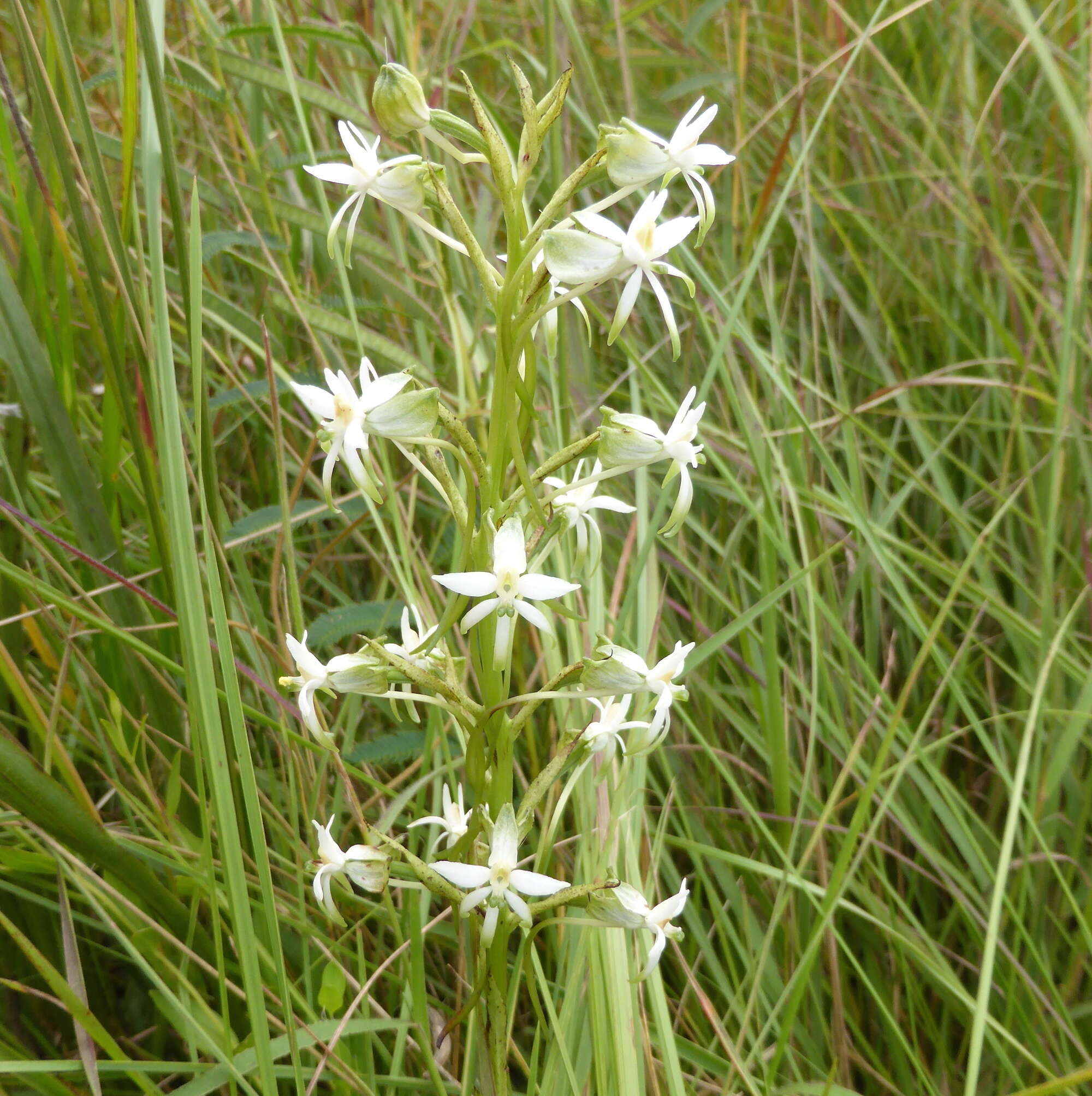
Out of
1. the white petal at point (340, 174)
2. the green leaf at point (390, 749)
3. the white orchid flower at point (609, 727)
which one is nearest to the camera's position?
the white petal at point (340, 174)

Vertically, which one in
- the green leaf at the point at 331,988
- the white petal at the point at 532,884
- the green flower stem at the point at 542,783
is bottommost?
the green leaf at the point at 331,988

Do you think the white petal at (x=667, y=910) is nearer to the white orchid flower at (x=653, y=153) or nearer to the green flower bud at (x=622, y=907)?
the green flower bud at (x=622, y=907)

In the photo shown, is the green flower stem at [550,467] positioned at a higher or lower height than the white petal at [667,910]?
higher

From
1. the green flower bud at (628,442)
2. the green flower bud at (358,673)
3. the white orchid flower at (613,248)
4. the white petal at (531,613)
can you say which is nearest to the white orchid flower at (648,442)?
the green flower bud at (628,442)

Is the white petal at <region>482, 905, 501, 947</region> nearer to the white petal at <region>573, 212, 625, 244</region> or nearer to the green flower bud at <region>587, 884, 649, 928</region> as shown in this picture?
the green flower bud at <region>587, 884, 649, 928</region>

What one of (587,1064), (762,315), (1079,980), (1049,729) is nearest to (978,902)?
(1079,980)

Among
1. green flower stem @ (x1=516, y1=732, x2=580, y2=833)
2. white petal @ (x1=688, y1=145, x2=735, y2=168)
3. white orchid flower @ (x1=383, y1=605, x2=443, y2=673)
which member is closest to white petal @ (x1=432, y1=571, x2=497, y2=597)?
white orchid flower @ (x1=383, y1=605, x2=443, y2=673)

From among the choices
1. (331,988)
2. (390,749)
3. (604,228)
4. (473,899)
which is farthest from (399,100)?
(331,988)
